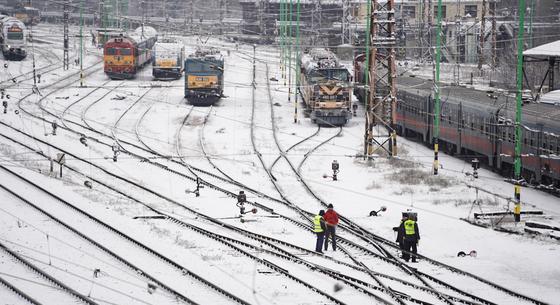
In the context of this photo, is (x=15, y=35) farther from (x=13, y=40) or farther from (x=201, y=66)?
(x=201, y=66)

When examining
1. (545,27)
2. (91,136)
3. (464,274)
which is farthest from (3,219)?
(545,27)

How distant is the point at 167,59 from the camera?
230 ft

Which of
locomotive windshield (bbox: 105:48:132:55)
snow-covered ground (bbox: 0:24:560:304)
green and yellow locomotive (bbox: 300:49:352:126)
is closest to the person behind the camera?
snow-covered ground (bbox: 0:24:560:304)

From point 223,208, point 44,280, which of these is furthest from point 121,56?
point 44,280

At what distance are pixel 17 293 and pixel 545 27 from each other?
6529 cm

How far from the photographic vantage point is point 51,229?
85.7 feet

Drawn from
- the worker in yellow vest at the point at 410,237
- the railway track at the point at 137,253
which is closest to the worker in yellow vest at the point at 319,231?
the worker in yellow vest at the point at 410,237

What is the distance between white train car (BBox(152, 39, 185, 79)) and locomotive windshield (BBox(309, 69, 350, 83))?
2239 centimetres

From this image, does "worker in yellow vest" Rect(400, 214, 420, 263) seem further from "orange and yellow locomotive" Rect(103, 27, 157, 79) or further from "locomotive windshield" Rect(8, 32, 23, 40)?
"locomotive windshield" Rect(8, 32, 23, 40)

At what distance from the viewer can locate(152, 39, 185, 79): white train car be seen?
69.2 meters

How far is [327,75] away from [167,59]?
23969mm

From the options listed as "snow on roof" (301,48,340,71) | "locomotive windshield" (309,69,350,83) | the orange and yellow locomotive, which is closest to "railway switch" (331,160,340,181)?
"locomotive windshield" (309,69,350,83)

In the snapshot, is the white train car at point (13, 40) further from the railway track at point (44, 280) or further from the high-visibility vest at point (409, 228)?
the high-visibility vest at point (409, 228)

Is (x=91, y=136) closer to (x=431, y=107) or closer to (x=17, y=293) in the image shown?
(x=431, y=107)
